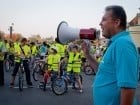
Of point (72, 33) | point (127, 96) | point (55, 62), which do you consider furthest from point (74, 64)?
point (127, 96)

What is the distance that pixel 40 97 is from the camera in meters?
13.1

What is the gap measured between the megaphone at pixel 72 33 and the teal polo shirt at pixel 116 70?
609 mm

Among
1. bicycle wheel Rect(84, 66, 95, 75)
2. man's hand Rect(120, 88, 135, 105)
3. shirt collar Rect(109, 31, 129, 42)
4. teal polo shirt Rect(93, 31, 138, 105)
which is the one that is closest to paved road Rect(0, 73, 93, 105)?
teal polo shirt Rect(93, 31, 138, 105)

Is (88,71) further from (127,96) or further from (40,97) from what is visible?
(127,96)

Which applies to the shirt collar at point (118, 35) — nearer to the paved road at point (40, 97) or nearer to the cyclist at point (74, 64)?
the paved road at point (40, 97)

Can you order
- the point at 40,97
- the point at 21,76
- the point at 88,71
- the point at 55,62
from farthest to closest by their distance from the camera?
the point at 88,71
the point at 21,76
the point at 55,62
the point at 40,97

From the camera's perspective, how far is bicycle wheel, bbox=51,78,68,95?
547 inches

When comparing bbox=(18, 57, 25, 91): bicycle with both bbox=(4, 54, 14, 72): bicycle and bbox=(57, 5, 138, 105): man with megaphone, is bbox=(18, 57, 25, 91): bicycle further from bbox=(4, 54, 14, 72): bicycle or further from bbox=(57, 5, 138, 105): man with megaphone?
bbox=(57, 5, 138, 105): man with megaphone

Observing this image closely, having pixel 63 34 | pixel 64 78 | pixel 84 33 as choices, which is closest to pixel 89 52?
pixel 84 33

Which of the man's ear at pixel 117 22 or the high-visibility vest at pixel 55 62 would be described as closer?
the man's ear at pixel 117 22

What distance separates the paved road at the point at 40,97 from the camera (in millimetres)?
11938

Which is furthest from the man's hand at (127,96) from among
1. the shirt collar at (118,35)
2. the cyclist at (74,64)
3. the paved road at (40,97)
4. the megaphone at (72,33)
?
the cyclist at (74,64)

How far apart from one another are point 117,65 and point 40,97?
9736 mm

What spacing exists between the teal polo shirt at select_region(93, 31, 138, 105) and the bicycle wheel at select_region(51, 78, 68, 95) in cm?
1014
